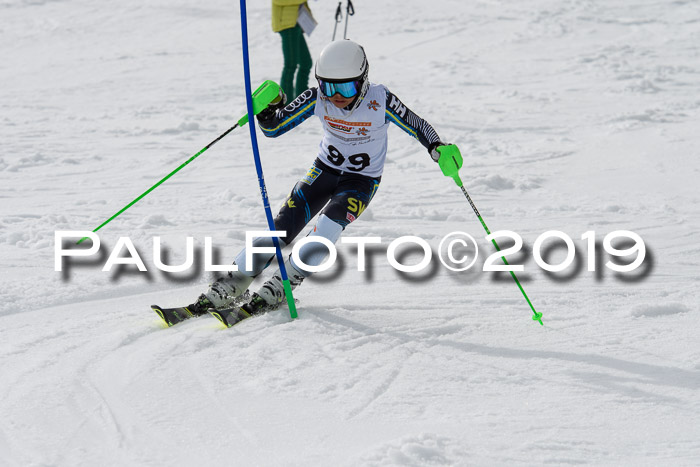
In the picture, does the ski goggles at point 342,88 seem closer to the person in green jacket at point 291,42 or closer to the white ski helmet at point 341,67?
the white ski helmet at point 341,67

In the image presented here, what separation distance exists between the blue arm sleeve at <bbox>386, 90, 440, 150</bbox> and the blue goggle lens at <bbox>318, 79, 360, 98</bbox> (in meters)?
0.29

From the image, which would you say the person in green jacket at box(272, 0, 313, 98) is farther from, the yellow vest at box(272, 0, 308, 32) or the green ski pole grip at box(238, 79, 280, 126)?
the green ski pole grip at box(238, 79, 280, 126)

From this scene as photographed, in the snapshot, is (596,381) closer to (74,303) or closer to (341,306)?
(341,306)

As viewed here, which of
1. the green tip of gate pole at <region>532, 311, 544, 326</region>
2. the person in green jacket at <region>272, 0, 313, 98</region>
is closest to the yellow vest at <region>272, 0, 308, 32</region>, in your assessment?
the person in green jacket at <region>272, 0, 313, 98</region>

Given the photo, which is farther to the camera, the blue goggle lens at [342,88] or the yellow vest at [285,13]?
the yellow vest at [285,13]

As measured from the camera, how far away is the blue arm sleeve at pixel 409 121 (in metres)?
4.29

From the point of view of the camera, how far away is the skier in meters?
4.05

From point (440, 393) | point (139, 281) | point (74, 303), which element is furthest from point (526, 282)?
point (74, 303)

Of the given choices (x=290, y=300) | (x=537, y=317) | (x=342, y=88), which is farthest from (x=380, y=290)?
(x=342, y=88)

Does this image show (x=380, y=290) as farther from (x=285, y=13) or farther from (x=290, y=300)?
(x=285, y=13)

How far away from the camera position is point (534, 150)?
7.88 meters

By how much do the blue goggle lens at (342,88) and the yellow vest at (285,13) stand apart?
14.0 feet

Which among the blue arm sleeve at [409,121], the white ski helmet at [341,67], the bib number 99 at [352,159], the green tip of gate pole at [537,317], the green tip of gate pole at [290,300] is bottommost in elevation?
the green tip of gate pole at [537,317]

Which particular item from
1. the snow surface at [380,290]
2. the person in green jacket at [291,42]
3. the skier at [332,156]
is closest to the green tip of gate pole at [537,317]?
the snow surface at [380,290]
